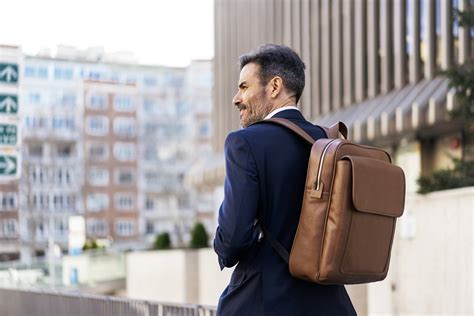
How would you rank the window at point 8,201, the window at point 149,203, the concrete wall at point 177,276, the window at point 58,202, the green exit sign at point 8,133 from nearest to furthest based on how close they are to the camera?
the green exit sign at point 8,133
the concrete wall at point 177,276
the window at point 8,201
the window at point 58,202
the window at point 149,203

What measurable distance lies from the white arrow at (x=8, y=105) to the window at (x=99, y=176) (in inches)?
3224

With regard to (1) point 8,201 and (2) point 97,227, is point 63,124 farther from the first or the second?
(2) point 97,227

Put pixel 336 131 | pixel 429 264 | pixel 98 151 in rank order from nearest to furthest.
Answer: pixel 336 131
pixel 429 264
pixel 98 151

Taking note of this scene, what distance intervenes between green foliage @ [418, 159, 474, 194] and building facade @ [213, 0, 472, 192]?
3839mm

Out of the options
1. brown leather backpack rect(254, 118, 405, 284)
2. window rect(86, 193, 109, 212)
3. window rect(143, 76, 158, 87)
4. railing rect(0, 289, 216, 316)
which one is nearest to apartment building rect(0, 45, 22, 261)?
railing rect(0, 289, 216, 316)

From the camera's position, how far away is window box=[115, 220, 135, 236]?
98188mm

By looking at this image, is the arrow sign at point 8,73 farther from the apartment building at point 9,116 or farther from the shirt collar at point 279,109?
the shirt collar at point 279,109

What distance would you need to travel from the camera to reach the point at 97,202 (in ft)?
318

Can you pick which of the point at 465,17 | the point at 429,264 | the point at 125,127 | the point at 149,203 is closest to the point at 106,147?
the point at 125,127

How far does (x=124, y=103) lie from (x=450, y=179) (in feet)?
278

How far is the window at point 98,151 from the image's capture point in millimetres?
95562

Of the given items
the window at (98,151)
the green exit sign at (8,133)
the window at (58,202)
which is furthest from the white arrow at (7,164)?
the window at (98,151)

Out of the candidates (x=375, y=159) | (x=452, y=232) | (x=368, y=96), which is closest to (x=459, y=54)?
(x=368, y=96)

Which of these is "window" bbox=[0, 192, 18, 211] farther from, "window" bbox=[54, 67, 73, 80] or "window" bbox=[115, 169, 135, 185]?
"window" bbox=[54, 67, 73, 80]
